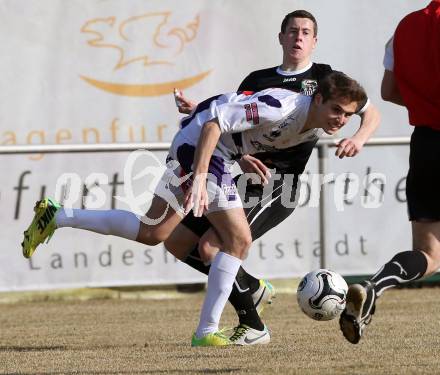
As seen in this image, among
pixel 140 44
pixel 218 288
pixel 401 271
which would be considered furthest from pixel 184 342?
pixel 140 44

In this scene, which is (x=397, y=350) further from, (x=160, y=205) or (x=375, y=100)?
(x=375, y=100)

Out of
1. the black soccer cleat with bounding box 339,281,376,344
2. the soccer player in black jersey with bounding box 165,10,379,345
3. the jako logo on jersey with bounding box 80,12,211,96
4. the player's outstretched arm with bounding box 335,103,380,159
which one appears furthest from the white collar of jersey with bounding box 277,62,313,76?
the jako logo on jersey with bounding box 80,12,211,96

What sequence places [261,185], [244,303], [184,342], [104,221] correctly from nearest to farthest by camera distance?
1. [244,303]
2. [184,342]
3. [104,221]
4. [261,185]

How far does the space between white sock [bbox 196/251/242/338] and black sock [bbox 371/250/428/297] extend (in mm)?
1383

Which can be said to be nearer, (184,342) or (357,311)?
(357,311)

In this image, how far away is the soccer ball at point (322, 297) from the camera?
658 centimetres

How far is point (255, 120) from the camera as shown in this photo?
6.15m

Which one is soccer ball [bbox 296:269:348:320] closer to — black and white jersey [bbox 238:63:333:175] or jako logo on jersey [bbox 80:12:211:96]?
black and white jersey [bbox 238:63:333:175]

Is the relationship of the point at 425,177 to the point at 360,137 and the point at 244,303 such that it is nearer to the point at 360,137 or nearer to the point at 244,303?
the point at 360,137

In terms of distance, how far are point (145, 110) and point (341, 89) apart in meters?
5.24

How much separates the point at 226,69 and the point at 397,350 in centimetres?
532

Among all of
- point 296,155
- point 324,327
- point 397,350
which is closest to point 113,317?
point 324,327

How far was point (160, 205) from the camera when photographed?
22.5ft

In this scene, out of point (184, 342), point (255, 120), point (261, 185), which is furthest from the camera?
point (261, 185)
